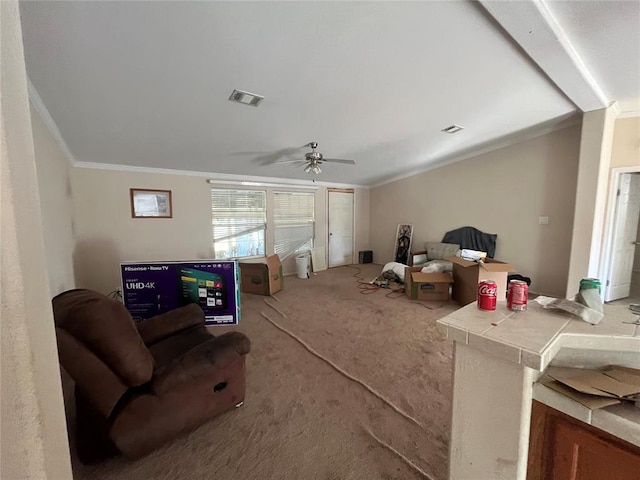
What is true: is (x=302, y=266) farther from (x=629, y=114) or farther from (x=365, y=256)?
(x=629, y=114)

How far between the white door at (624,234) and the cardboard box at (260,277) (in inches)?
186

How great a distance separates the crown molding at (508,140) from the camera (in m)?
3.84

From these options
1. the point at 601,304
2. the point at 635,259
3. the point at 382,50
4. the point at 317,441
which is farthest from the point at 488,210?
the point at 317,441

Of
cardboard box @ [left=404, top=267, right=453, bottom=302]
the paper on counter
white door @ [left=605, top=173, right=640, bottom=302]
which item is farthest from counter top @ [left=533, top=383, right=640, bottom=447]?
white door @ [left=605, top=173, right=640, bottom=302]

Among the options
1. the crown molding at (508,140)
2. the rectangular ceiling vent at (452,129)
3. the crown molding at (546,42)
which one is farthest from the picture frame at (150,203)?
the crown molding at (508,140)

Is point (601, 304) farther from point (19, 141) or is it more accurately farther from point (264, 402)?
point (264, 402)

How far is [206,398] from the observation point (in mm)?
1577

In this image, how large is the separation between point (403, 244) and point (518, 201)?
7.50 ft

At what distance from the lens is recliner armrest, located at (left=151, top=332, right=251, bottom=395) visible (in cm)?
142

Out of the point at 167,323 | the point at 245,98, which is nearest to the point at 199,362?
the point at 167,323

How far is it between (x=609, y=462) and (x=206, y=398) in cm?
171

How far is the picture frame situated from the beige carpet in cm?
217

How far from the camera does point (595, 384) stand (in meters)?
0.78

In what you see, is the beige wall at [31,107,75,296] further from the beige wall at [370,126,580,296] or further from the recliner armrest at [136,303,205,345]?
the beige wall at [370,126,580,296]
